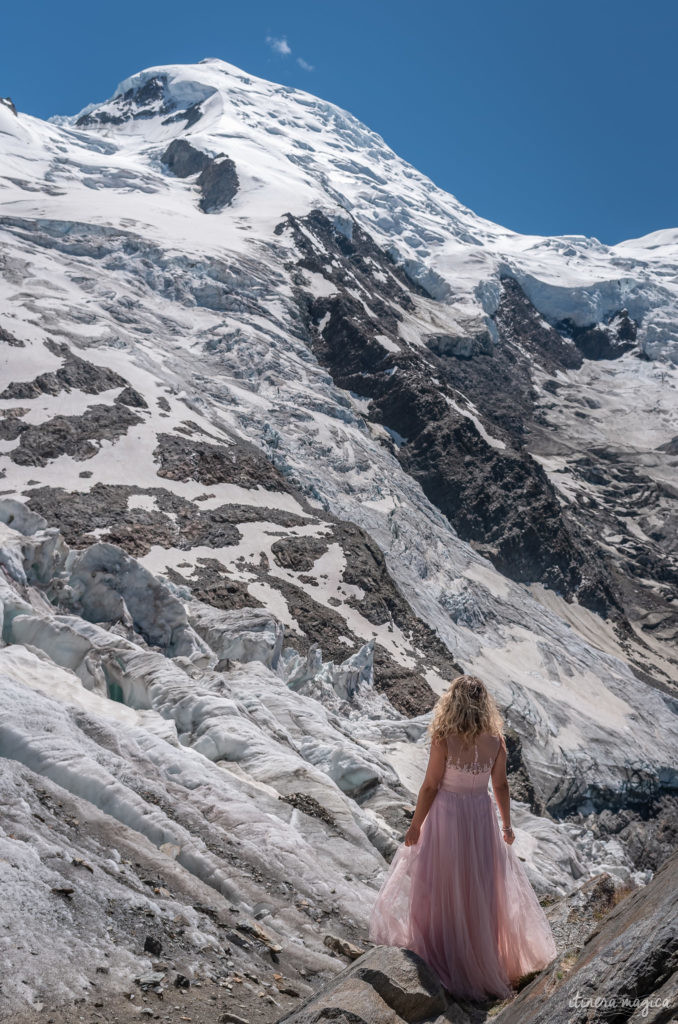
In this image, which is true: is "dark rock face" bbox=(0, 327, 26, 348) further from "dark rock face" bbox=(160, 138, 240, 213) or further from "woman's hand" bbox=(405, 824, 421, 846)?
"dark rock face" bbox=(160, 138, 240, 213)

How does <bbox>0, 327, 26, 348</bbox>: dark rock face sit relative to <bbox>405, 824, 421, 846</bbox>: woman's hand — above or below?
above

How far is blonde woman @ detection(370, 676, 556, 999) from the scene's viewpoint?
561cm

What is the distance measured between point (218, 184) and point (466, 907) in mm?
134839

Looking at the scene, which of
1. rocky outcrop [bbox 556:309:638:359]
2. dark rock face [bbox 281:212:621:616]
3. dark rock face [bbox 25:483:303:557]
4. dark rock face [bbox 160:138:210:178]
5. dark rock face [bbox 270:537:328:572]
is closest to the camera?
dark rock face [bbox 25:483:303:557]

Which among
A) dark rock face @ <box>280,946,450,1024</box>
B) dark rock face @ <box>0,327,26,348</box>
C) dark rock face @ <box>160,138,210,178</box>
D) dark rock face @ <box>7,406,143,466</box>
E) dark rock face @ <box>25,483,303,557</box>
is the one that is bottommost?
dark rock face @ <box>280,946,450,1024</box>

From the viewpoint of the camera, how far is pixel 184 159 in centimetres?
14875

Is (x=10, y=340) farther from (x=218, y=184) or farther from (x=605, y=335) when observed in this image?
(x=605, y=335)

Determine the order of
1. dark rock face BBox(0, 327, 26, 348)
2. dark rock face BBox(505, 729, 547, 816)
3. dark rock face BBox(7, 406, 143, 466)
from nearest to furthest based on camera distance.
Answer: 1. dark rock face BBox(505, 729, 547, 816)
2. dark rock face BBox(7, 406, 143, 466)
3. dark rock face BBox(0, 327, 26, 348)

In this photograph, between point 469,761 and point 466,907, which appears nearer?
point 466,907

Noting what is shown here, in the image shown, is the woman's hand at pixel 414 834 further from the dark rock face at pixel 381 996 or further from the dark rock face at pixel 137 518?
the dark rock face at pixel 137 518

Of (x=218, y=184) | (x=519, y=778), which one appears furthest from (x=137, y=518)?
(x=218, y=184)

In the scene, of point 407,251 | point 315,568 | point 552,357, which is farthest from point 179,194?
point 315,568

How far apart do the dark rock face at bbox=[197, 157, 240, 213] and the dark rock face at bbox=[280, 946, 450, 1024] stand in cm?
12437

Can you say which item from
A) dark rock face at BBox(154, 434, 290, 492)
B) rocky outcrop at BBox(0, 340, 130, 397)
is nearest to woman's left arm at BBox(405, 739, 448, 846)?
dark rock face at BBox(154, 434, 290, 492)
